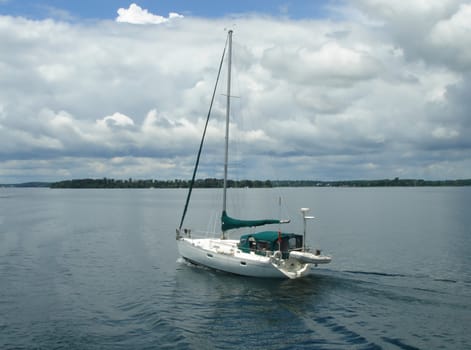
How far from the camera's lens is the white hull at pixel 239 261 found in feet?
105

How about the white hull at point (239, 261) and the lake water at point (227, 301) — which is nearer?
the lake water at point (227, 301)

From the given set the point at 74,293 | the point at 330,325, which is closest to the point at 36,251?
the point at 74,293

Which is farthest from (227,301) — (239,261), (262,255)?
(262,255)

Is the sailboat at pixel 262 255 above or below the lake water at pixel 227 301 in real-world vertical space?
above

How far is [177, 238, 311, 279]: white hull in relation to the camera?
105 ft

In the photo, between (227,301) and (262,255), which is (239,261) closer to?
(262,255)

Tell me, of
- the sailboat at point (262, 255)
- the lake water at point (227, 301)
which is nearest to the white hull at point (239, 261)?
the sailboat at point (262, 255)

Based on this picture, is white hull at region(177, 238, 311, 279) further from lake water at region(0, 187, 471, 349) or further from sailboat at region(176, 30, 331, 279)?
lake water at region(0, 187, 471, 349)

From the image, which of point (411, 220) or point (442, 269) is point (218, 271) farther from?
point (411, 220)

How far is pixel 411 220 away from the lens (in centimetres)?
7738

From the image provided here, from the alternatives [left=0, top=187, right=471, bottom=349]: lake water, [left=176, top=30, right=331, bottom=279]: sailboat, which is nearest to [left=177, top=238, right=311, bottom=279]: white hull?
[left=176, top=30, right=331, bottom=279]: sailboat

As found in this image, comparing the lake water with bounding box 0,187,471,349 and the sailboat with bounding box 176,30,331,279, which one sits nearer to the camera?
the lake water with bounding box 0,187,471,349

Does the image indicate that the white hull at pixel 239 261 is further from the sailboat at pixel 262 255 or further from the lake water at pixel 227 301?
→ the lake water at pixel 227 301

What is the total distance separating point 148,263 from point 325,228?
31903 mm
